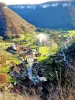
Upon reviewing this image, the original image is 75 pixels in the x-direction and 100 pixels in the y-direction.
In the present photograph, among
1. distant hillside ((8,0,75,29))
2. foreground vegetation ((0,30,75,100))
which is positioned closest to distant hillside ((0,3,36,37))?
foreground vegetation ((0,30,75,100))

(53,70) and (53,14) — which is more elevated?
(53,14)

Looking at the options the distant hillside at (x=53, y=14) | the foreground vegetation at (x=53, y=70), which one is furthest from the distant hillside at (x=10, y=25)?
the distant hillside at (x=53, y=14)

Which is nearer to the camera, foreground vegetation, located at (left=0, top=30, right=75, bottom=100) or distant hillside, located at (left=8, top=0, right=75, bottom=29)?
foreground vegetation, located at (left=0, top=30, right=75, bottom=100)

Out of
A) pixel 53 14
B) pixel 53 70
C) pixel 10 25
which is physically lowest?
pixel 53 70

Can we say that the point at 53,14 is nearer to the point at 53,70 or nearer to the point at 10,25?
the point at 10,25

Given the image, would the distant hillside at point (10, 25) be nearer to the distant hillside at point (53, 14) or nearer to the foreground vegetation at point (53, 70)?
the foreground vegetation at point (53, 70)

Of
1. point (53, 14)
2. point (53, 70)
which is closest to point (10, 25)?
point (53, 14)

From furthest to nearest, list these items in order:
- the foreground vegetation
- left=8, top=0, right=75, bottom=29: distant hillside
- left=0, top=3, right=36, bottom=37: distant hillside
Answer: left=8, top=0, right=75, bottom=29: distant hillside
left=0, top=3, right=36, bottom=37: distant hillside
the foreground vegetation

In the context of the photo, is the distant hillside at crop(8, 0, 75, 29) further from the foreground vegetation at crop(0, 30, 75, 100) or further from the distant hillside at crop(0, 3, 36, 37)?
the foreground vegetation at crop(0, 30, 75, 100)

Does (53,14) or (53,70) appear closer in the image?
(53,70)
